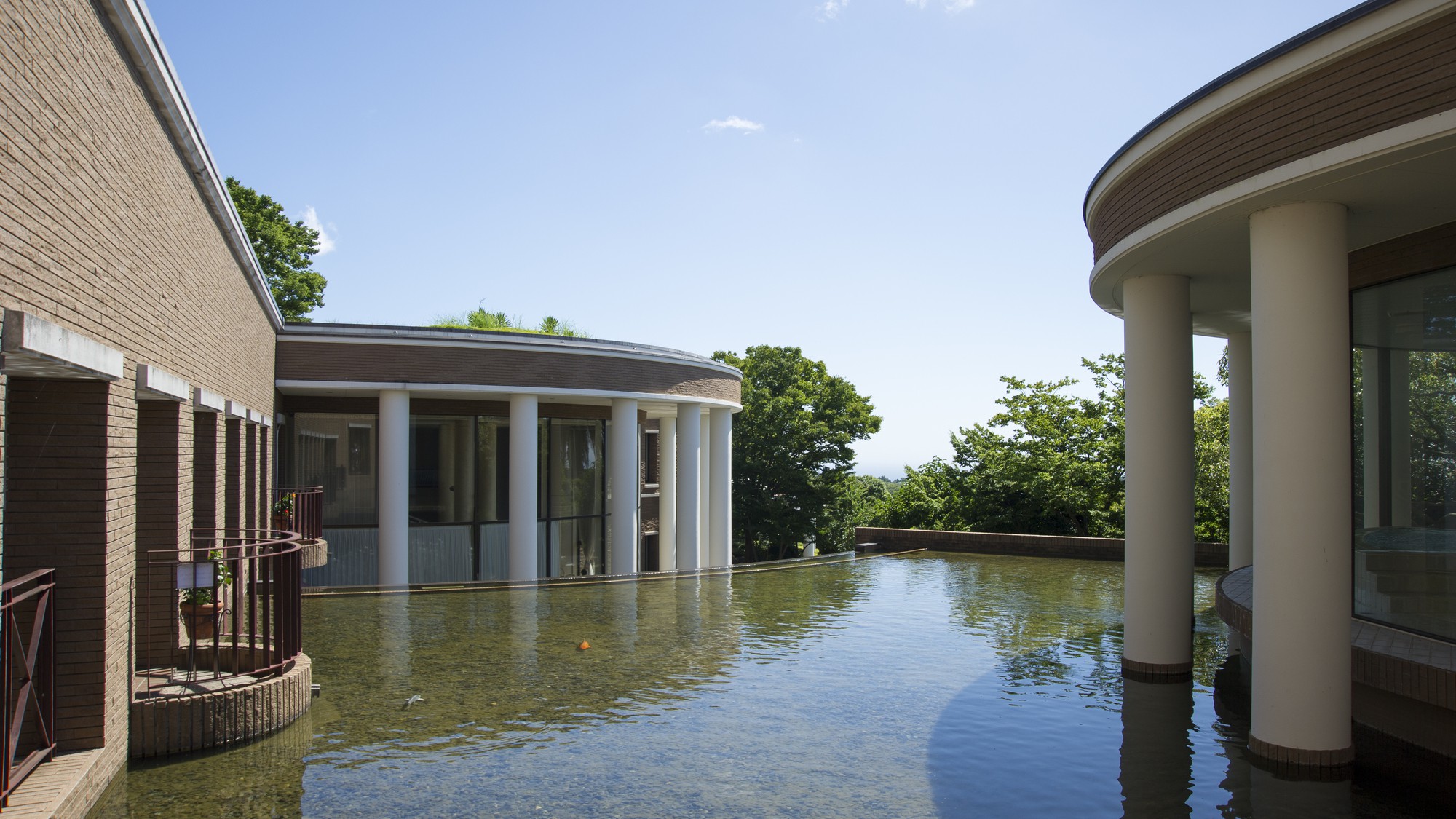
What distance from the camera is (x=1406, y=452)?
31.0 feet

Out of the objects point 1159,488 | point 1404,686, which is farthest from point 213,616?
point 1404,686

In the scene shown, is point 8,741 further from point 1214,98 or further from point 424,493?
point 424,493

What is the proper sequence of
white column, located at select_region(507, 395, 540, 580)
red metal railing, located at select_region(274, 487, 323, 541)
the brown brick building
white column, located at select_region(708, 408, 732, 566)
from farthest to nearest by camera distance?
white column, located at select_region(708, 408, 732, 566)
white column, located at select_region(507, 395, 540, 580)
red metal railing, located at select_region(274, 487, 323, 541)
the brown brick building

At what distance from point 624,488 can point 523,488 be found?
2.53 meters

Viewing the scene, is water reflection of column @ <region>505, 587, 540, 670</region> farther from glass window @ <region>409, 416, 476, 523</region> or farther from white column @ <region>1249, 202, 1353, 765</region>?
white column @ <region>1249, 202, 1353, 765</region>

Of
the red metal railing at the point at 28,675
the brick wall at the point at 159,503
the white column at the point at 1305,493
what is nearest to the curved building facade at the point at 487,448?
the brick wall at the point at 159,503

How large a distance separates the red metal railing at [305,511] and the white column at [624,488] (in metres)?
6.01

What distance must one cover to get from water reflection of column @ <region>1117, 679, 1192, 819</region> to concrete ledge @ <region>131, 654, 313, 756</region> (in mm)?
6505

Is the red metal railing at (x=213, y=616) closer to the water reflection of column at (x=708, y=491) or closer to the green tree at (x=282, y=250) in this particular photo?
the water reflection of column at (x=708, y=491)

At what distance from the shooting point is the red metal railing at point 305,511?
17219 mm

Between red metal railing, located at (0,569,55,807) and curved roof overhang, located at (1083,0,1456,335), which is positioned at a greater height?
curved roof overhang, located at (1083,0,1456,335)

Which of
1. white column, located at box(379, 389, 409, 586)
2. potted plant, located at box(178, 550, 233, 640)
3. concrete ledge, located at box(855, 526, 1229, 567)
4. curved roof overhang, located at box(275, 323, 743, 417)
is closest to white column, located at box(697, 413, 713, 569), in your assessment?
curved roof overhang, located at box(275, 323, 743, 417)

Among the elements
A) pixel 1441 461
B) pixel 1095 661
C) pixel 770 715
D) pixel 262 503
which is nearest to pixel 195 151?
pixel 770 715

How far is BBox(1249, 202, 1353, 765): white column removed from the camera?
7.73 meters
